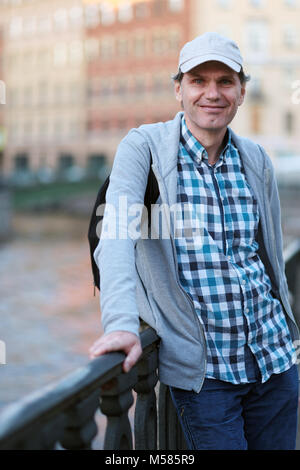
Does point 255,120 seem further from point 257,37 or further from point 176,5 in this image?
point 176,5

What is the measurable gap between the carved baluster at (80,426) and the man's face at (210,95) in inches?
36.5

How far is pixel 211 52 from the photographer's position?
2049mm

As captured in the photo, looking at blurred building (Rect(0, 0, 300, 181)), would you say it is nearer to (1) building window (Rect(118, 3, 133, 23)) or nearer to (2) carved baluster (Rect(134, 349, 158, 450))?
(1) building window (Rect(118, 3, 133, 23))

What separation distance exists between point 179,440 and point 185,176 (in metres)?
0.98

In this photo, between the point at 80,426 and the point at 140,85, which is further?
the point at 140,85

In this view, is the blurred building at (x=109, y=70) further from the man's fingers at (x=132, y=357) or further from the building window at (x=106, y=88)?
the man's fingers at (x=132, y=357)

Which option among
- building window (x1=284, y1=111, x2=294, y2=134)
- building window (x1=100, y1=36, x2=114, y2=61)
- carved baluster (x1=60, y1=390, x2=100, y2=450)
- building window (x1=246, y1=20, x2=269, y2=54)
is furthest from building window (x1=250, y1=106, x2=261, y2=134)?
carved baluster (x1=60, y1=390, x2=100, y2=450)

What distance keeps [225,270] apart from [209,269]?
5cm

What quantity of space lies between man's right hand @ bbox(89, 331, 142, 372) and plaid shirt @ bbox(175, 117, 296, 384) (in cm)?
33

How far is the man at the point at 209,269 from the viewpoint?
2.00 m

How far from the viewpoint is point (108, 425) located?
179 centimetres

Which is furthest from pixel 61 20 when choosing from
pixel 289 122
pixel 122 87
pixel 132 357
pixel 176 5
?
pixel 132 357

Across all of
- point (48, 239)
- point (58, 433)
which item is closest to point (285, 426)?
point (58, 433)

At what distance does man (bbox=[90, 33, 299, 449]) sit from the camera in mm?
1999
